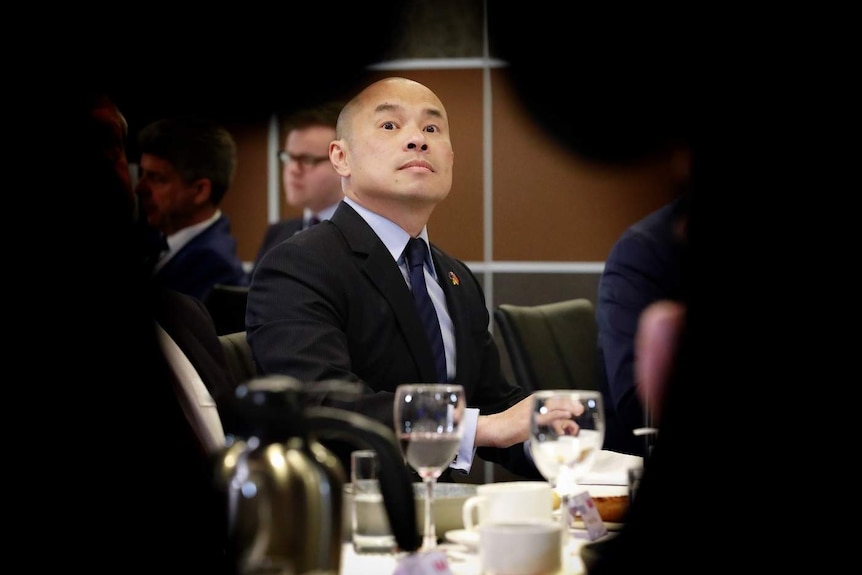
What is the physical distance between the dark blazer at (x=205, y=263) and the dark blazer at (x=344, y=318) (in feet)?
4.48

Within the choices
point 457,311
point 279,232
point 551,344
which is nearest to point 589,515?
point 457,311

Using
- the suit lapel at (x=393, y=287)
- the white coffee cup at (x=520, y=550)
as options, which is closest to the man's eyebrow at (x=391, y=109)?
the suit lapel at (x=393, y=287)

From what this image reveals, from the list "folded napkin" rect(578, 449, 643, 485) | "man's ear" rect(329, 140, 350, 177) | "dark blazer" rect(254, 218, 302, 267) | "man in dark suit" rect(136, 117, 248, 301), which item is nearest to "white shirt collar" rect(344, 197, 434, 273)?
"man's ear" rect(329, 140, 350, 177)

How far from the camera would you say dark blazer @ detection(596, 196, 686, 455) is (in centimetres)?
246

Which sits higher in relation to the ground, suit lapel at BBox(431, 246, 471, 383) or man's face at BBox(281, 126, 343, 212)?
man's face at BBox(281, 126, 343, 212)

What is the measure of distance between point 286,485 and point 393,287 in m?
1.18

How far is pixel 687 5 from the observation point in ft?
3.35

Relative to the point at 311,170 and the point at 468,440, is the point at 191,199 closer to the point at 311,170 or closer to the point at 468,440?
the point at 311,170

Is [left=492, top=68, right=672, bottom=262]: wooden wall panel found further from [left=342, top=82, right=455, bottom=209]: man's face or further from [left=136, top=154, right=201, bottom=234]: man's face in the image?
[left=342, top=82, right=455, bottom=209]: man's face

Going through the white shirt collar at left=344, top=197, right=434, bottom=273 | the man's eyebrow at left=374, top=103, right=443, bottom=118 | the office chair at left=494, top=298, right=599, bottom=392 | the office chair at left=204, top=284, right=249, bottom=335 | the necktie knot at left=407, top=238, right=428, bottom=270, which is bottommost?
the office chair at left=494, top=298, right=599, bottom=392

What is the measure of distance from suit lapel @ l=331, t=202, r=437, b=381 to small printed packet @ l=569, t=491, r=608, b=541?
2.73 feet

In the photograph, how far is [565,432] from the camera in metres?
1.26

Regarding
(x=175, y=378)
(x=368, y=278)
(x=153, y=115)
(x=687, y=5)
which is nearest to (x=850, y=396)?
(x=687, y=5)

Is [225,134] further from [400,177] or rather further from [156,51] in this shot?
[156,51]
